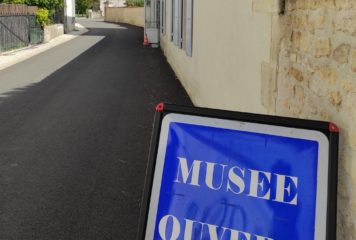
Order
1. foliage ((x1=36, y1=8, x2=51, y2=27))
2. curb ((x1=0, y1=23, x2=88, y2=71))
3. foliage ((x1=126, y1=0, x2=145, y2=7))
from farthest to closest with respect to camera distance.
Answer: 1. foliage ((x1=126, y1=0, x2=145, y2=7))
2. foliage ((x1=36, y1=8, x2=51, y2=27))
3. curb ((x1=0, y1=23, x2=88, y2=71))

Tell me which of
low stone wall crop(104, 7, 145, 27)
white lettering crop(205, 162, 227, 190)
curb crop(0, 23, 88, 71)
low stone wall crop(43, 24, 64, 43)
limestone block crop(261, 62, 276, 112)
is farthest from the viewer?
low stone wall crop(104, 7, 145, 27)

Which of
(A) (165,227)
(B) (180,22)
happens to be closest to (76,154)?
(A) (165,227)

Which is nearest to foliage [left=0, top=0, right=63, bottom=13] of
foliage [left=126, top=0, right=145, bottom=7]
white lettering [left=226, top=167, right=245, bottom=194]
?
white lettering [left=226, top=167, right=245, bottom=194]

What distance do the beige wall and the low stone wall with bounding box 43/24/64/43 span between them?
20.1m

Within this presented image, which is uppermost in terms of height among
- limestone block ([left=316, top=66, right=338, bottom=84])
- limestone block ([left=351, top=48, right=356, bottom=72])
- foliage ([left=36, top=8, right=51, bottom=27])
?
foliage ([left=36, top=8, right=51, bottom=27])

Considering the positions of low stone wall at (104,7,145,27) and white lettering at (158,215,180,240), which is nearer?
white lettering at (158,215,180,240)

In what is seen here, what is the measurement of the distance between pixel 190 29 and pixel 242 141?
8.83 meters

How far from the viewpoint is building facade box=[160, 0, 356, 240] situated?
2.65 metres

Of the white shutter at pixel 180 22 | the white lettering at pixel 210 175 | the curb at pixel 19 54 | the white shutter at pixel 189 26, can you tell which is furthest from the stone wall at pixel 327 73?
the curb at pixel 19 54

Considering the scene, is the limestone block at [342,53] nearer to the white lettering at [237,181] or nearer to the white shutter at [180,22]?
the white lettering at [237,181]

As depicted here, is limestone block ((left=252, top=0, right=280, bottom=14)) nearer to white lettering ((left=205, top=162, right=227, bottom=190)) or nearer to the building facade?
the building facade

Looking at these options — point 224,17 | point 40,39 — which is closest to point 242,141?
point 224,17

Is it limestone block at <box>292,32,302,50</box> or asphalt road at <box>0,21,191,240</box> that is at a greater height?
limestone block at <box>292,32,302,50</box>

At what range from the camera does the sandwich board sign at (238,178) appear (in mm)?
2582
